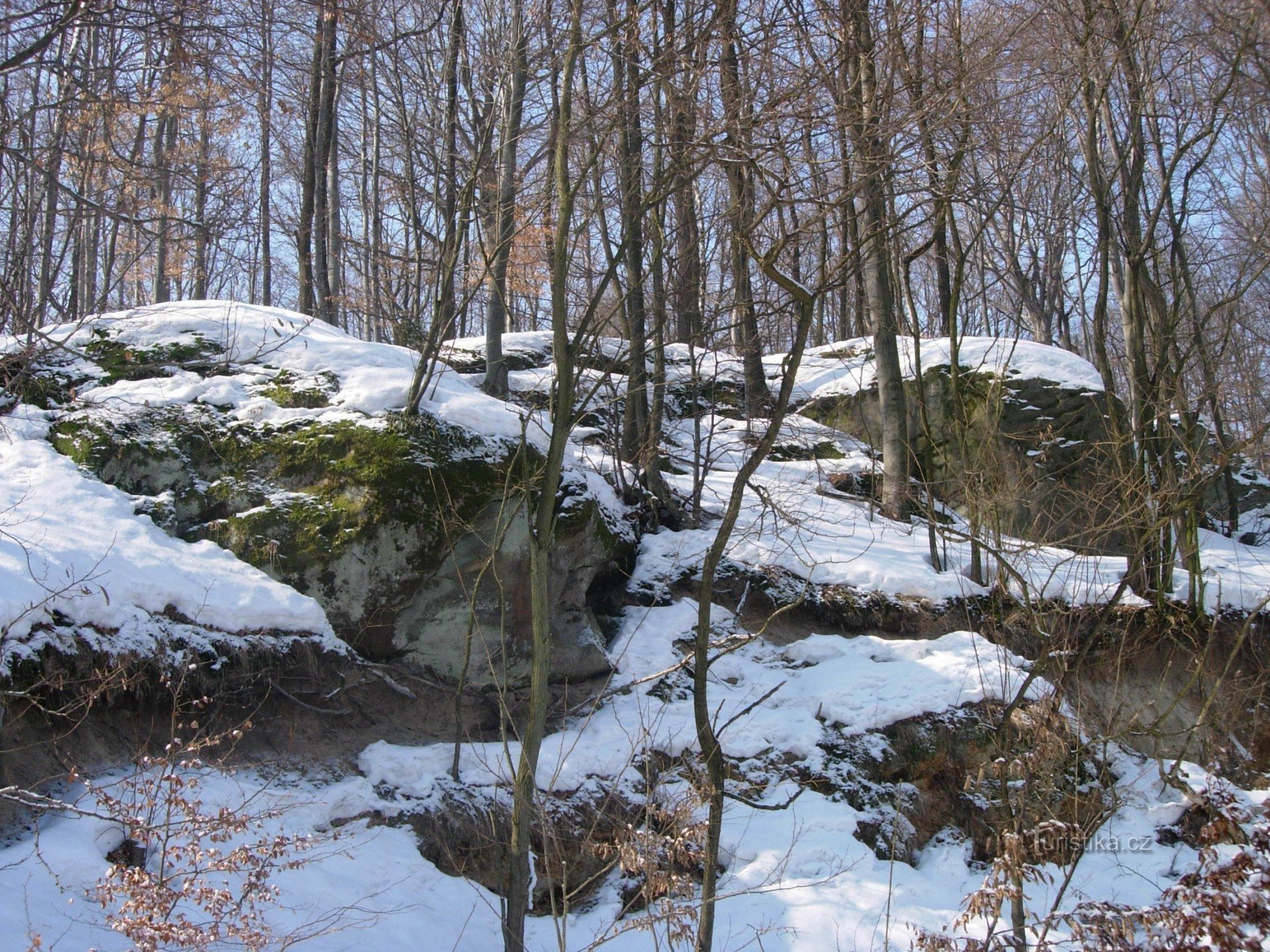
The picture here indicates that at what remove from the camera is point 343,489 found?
6.80 m

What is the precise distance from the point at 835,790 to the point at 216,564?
4.96 metres

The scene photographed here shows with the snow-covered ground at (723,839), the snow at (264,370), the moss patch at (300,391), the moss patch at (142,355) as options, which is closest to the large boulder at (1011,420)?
the snow-covered ground at (723,839)

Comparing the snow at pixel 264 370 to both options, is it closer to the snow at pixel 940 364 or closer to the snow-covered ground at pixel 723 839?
the snow-covered ground at pixel 723 839

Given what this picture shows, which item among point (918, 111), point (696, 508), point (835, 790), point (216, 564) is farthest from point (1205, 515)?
point (216, 564)

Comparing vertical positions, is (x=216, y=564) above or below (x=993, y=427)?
below

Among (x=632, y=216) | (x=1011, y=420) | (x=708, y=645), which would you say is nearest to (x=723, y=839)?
(x=708, y=645)

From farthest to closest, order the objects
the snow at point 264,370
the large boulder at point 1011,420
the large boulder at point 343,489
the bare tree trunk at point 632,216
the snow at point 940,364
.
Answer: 1. the snow at point 940,364
2. the large boulder at point 1011,420
3. the snow at point 264,370
4. the large boulder at point 343,489
5. the bare tree trunk at point 632,216

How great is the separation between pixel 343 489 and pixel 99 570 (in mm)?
1770

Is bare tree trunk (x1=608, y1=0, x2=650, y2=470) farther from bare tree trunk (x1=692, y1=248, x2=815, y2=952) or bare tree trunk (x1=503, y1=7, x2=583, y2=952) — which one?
bare tree trunk (x1=692, y1=248, x2=815, y2=952)

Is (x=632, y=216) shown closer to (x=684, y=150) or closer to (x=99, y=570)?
(x=684, y=150)

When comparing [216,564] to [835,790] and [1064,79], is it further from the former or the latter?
[1064,79]

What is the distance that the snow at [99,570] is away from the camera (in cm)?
516

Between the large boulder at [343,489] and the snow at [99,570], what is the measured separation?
0.21 m

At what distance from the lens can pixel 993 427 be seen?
8461 mm
